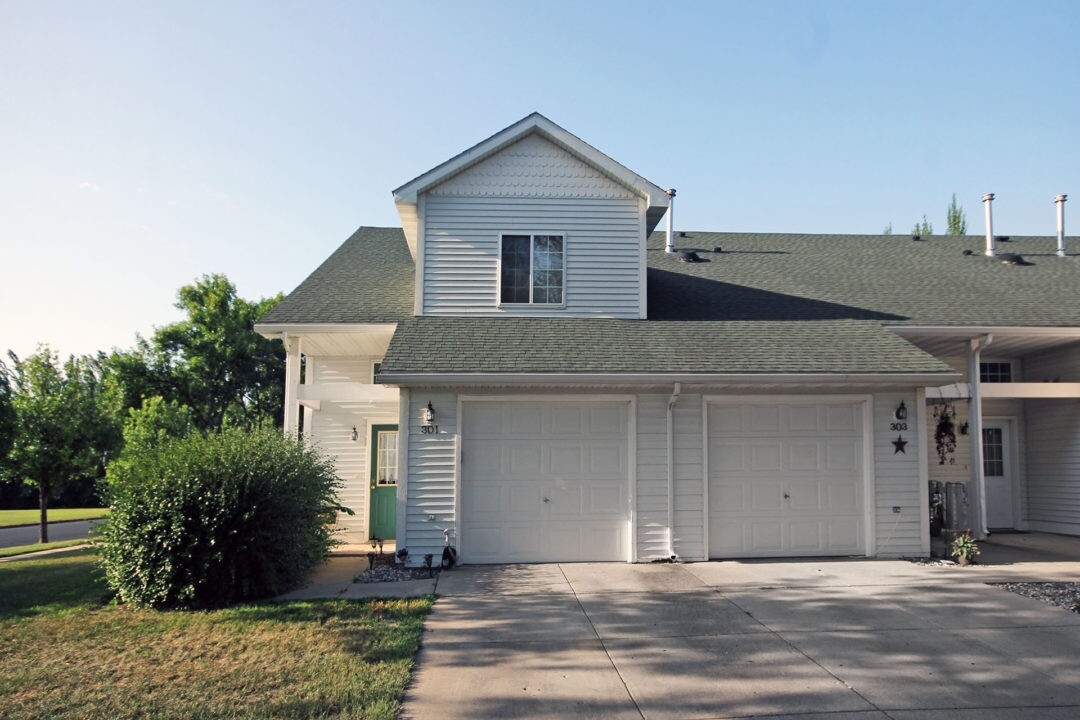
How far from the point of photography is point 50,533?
70.8 ft

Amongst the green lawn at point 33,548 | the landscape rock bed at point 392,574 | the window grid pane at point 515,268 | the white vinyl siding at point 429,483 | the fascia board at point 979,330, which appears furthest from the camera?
the green lawn at point 33,548

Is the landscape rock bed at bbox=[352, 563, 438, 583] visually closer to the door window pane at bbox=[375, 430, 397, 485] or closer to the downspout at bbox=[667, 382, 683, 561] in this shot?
the downspout at bbox=[667, 382, 683, 561]

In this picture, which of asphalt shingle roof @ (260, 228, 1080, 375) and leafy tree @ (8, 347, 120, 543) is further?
leafy tree @ (8, 347, 120, 543)

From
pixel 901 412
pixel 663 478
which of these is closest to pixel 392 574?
pixel 663 478

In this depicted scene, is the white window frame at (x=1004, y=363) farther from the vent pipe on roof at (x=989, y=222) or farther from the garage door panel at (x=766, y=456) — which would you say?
the garage door panel at (x=766, y=456)

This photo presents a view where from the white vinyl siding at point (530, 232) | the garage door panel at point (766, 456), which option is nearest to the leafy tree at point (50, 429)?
the white vinyl siding at point (530, 232)

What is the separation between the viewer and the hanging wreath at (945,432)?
44.1 feet

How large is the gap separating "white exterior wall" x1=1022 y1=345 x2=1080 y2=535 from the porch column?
1355cm

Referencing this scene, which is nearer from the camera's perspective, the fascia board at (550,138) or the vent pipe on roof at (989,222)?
the fascia board at (550,138)

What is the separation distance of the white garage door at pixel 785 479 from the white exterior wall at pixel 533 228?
265 cm

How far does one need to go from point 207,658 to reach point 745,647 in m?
4.77

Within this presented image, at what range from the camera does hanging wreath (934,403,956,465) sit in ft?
44.1

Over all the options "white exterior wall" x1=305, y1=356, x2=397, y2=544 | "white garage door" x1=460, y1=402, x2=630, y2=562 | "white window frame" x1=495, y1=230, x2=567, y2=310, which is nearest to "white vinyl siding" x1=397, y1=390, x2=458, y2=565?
"white garage door" x1=460, y1=402, x2=630, y2=562

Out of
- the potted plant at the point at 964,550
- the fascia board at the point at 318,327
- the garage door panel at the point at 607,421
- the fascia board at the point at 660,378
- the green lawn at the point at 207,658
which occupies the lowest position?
the green lawn at the point at 207,658
